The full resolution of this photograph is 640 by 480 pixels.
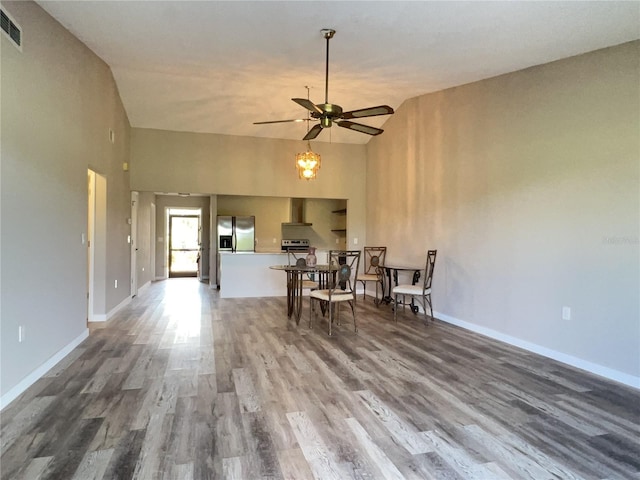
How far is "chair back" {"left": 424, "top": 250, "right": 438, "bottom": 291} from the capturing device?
5211 millimetres

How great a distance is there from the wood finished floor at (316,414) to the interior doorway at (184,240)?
7493 millimetres

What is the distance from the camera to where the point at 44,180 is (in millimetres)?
3176

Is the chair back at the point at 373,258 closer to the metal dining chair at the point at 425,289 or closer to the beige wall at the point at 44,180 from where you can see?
the metal dining chair at the point at 425,289

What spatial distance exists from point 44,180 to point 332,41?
2862 mm

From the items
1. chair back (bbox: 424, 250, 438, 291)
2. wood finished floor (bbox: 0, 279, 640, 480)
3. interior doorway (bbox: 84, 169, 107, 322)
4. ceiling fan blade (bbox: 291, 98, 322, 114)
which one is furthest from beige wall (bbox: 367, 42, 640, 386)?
interior doorway (bbox: 84, 169, 107, 322)

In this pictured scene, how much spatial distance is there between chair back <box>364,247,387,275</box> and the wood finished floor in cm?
254

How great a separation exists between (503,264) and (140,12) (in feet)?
14.3

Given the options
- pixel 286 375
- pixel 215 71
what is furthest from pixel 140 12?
pixel 286 375

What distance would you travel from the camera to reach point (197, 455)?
2.03m

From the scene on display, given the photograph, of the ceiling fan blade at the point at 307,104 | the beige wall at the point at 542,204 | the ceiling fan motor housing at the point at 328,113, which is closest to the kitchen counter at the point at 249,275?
the beige wall at the point at 542,204

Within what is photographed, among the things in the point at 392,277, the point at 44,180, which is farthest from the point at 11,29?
the point at 392,277

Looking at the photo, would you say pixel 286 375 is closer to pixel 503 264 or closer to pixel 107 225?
pixel 503 264

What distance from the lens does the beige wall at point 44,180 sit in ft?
8.78

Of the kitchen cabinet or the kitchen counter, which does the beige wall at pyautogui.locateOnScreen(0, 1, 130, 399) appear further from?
the kitchen cabinet
